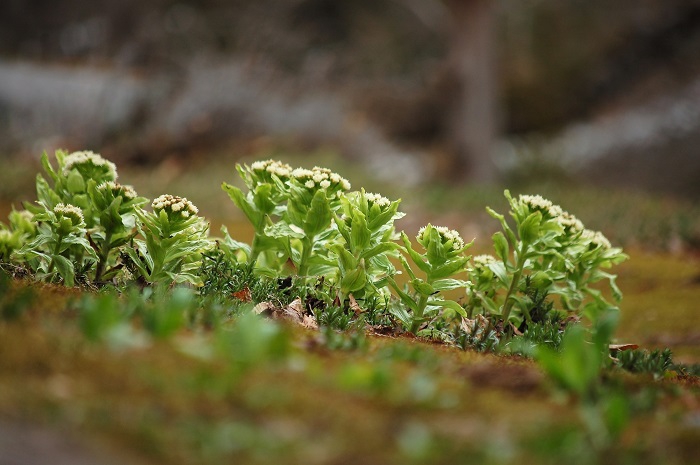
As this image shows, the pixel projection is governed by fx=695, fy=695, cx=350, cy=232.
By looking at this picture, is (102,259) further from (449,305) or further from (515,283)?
(515,283)

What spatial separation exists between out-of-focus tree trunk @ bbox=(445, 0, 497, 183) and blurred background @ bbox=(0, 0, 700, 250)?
29 mm

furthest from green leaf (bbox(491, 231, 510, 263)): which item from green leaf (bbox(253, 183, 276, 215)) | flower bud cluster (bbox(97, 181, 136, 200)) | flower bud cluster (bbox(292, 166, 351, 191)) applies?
flower bud cluster (bbox(97, 181, 136, 200))

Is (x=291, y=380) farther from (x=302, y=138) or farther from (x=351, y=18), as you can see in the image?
(x=351, y=18)

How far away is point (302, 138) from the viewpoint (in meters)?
12.5

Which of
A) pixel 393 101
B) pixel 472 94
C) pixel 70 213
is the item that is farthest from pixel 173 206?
pixel 393 101

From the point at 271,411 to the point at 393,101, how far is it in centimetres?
1392

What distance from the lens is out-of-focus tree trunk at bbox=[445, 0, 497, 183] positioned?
1213 cm

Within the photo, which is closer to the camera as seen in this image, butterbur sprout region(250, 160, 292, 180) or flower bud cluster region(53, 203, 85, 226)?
flower bud cluster region(53, 203, 85, 226)

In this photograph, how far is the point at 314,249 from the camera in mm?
2879

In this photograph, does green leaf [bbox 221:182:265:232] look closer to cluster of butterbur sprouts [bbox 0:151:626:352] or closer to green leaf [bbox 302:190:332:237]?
cluster of butterbur sprouts [bbox 0:151:626:352]

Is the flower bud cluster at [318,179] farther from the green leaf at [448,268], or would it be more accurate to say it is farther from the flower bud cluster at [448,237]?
the green leaf at [448,268]

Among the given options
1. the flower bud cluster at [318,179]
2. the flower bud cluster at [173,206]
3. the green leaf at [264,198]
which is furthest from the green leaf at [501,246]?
the flower bud cluster at [173,206]

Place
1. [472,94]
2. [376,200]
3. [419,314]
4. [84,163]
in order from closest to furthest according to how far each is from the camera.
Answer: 1. [376,200]
2. [419,314]
3. [84,163]
4. [472,94]

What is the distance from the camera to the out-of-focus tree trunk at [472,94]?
12.1 m
